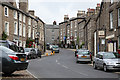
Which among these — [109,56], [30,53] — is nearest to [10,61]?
[109,56]

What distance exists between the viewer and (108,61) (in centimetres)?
1936

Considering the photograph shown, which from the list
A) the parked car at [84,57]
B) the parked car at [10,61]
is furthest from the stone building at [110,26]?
the parked car at [10,61]

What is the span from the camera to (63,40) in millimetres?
103250

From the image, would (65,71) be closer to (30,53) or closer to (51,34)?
(30,53)

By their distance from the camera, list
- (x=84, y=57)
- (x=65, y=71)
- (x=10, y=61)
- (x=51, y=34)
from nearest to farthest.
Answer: (x=10, y=61)
(x=65, y=71)
(x=84, y=57)
(x=51, y=34)

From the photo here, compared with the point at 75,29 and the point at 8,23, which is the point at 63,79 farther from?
the point at 75,29

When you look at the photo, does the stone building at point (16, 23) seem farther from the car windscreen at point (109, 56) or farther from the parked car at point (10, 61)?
the parked car at point (10, 61)

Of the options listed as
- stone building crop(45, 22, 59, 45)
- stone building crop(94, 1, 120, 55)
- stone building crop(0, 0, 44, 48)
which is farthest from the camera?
stone building crop(45, 22, 59, 45)

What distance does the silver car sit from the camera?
19.0 meters

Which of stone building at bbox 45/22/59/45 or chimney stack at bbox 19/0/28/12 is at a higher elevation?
chimney stack at bbox 19/0/28/12

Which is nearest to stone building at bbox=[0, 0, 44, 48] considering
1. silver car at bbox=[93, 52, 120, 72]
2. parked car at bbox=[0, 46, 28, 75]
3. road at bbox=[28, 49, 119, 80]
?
road at bbox=[28, 49, 119, 80]

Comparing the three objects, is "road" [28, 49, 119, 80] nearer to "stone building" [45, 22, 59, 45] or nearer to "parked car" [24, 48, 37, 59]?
"parked car" [24, 48, 37, 59]

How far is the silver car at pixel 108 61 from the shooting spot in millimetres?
18984

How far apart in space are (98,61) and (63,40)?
269 ft
